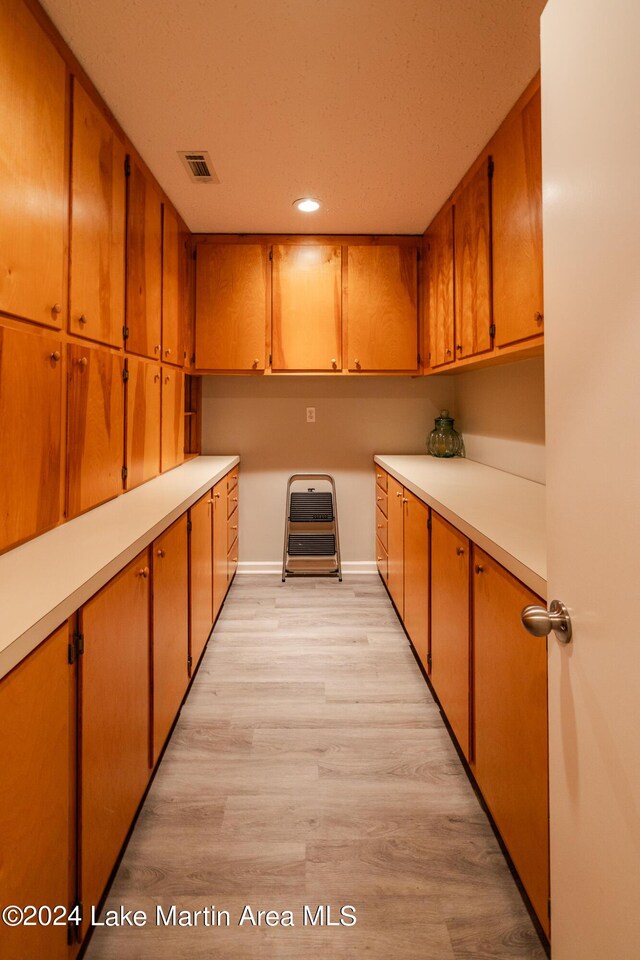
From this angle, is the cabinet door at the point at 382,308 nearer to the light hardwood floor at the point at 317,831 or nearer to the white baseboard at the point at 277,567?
the white baseboard at the point at 277,567

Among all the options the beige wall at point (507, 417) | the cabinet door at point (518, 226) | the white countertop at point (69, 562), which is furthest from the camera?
the beige wall at point (507, 417)

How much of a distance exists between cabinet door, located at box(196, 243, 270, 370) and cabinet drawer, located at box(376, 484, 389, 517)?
3.87 ft

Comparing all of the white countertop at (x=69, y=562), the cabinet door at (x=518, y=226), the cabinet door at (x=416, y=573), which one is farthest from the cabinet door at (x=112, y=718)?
the cabinet door at (x=518, y=226)

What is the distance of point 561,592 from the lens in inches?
30.9

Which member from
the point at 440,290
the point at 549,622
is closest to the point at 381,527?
the point at 440,290

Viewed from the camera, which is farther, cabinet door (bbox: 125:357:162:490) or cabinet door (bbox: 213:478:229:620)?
cabinet door (bbox: 213:478:229:620)

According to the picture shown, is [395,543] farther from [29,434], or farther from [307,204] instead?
[29,434]

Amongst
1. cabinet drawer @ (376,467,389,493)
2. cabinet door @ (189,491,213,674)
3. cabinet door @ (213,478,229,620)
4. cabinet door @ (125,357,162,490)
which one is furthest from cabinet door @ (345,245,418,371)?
cabinet door @ (189,491,213,674)

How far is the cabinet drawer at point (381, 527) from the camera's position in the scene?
3527 millimetres

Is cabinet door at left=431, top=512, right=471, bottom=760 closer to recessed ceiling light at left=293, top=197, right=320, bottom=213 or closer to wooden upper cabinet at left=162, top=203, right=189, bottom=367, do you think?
wooden upper cabinet at left=162, top=203, right=189, bottom=367

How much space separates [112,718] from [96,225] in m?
1.58

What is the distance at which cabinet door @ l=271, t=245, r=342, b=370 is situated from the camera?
3.47 meters

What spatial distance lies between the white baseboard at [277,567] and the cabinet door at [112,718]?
8.02ft

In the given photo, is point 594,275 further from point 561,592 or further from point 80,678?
point 80,678
